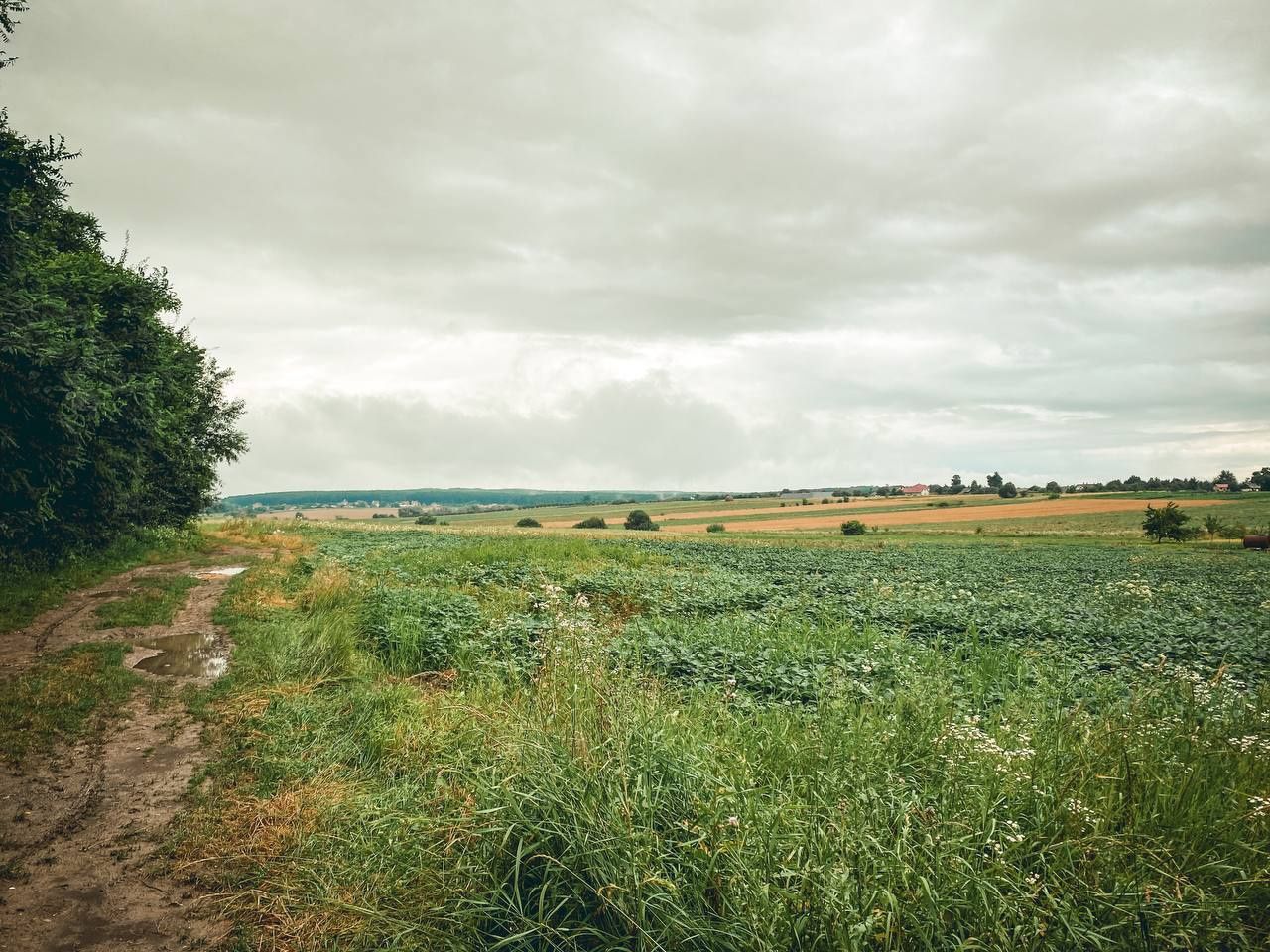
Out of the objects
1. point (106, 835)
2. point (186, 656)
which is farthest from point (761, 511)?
point (106, 835)

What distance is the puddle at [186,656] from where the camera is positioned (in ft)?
31.7

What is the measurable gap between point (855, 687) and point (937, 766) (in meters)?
3.18

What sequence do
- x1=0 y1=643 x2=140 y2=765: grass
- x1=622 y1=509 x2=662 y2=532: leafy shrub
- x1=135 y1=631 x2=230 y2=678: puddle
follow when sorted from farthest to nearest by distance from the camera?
1. x1=622 y1=509 x2=662 y2=532: leafy shrub
2. x1=135 y1=631 x2=230 y2=678: puddle
3. x1=0 y1=643 x2=140 y2=765: grass

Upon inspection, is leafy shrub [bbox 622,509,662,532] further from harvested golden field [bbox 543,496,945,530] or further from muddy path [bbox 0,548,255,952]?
muddy path [bbox 0,548,255,952]

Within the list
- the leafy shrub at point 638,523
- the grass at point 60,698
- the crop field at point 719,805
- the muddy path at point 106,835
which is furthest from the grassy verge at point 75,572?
the leafy shrub at point 638,523

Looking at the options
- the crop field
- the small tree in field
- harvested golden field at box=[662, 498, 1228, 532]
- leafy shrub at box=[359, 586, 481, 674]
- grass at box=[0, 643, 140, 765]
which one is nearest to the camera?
the crop field

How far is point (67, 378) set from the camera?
1227 cm

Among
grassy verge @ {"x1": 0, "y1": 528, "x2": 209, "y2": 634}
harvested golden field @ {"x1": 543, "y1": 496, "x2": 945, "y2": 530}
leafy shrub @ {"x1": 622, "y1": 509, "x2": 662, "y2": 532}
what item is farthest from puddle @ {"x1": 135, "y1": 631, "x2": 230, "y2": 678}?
harvested golden field @ {"x1": 543, "y1": 496, "x2": 945, "y2": 530}

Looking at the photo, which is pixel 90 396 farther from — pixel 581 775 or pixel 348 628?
pixel 581 775

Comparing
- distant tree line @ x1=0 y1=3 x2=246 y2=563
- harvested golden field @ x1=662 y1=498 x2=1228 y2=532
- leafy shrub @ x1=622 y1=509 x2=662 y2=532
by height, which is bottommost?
leafy shrub @ x1=622 y1=509 x2=662 y2=532

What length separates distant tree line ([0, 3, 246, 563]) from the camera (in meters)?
12.3

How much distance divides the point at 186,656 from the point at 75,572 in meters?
10.7

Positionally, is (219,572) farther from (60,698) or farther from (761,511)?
(761,511)

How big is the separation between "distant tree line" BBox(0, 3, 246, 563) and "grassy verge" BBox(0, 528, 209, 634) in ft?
2.10
